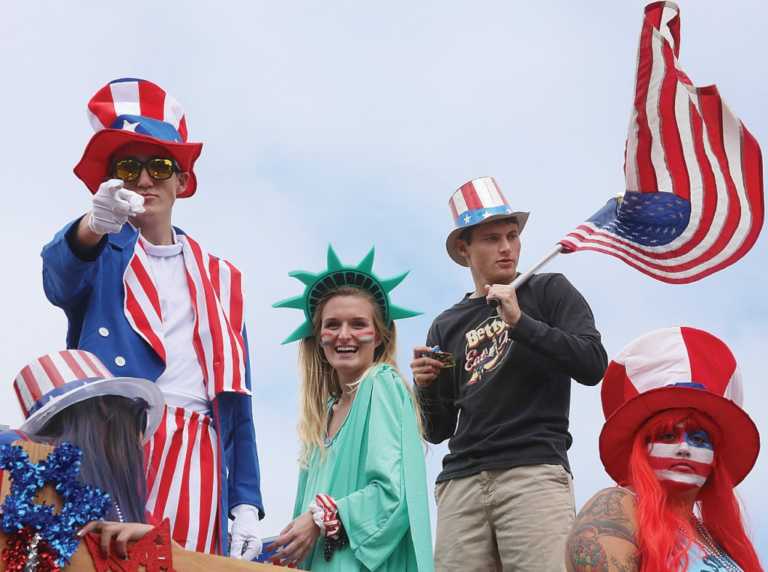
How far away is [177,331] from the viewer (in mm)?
4777

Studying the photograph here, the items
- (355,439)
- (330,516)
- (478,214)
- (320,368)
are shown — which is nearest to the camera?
(330,516)

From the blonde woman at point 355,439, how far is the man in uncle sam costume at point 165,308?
0.35 metres

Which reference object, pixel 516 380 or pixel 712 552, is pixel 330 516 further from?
→ pixel 712 552

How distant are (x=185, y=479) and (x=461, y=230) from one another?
227cm

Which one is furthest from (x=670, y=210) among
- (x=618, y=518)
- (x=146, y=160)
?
(x=146, y=160)

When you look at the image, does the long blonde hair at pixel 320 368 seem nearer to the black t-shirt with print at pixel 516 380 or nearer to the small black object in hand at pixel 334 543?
the black t-shirt with print at pixel 516 380

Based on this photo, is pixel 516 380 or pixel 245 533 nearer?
pixel 245 533

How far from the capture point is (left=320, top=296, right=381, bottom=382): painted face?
18.1 feet

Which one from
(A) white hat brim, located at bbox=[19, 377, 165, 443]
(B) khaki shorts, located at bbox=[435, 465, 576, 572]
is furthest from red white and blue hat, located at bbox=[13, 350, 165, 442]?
(B) khaki shorts, located at bbox=[435, 465, 576, 572]

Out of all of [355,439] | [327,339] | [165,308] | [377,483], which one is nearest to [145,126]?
[165,308]

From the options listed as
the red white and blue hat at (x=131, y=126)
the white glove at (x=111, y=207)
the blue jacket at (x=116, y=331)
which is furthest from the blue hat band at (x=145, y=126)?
the white glove at (x=111, y=207)

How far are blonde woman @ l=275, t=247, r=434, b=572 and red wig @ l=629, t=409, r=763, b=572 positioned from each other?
91 centimetres

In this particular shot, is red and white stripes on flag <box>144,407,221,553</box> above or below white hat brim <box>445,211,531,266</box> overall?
below

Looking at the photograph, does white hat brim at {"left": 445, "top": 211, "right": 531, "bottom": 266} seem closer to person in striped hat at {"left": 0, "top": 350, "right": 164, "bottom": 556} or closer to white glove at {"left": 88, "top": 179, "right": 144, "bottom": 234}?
white glove at {"left": 88, "top": 179, "right": 144, "bottom": 234}
